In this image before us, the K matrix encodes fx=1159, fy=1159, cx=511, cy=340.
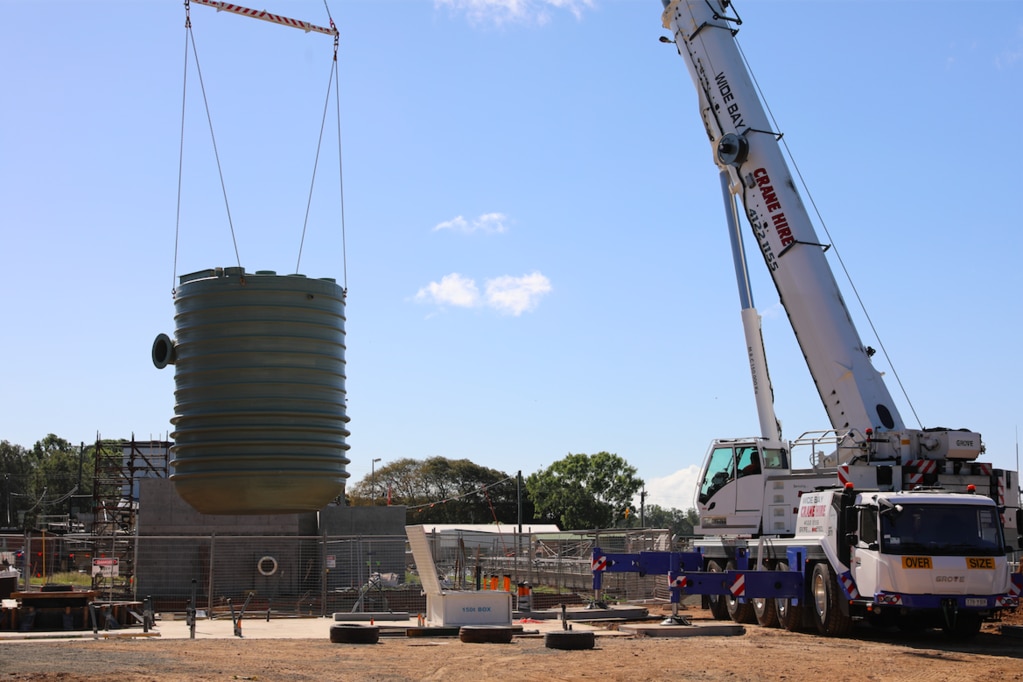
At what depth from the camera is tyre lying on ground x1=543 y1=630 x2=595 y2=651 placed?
1662 cm

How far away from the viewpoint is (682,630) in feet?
63.1

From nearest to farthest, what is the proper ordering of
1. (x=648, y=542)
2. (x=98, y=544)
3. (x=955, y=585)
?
(x=955, y=585), (x=648, y=542), (x=98, y=544)

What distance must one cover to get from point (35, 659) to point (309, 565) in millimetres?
17066

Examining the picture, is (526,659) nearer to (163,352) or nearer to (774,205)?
(163,352)

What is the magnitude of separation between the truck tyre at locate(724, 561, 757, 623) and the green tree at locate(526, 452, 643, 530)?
6478cm

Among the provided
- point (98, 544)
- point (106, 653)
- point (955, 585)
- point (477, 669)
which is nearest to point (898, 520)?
point (955, 585)

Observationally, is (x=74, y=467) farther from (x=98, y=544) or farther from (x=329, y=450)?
(x=329, y=450)

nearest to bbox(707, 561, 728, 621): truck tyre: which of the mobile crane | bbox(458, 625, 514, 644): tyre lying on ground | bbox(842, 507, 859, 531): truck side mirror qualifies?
the mobile crane

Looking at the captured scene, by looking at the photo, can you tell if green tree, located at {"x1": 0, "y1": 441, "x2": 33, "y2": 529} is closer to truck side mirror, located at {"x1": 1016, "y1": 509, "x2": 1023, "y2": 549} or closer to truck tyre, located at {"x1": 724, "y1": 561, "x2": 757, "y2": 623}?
truck tyre, located at {"x1": 724, "y1": 561, "x2": 757, "y2": 623}

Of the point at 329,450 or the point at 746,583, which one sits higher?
the point at 329,450

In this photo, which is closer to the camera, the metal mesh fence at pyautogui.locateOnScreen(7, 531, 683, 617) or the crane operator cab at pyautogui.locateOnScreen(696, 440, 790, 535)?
the crane operator cab at pyautogui.locateOnScreen(696, 440, 790, 535)

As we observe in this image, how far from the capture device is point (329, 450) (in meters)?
12.5

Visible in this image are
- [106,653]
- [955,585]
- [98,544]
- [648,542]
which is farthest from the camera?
[98,544]

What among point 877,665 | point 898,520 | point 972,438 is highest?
point 972,438
